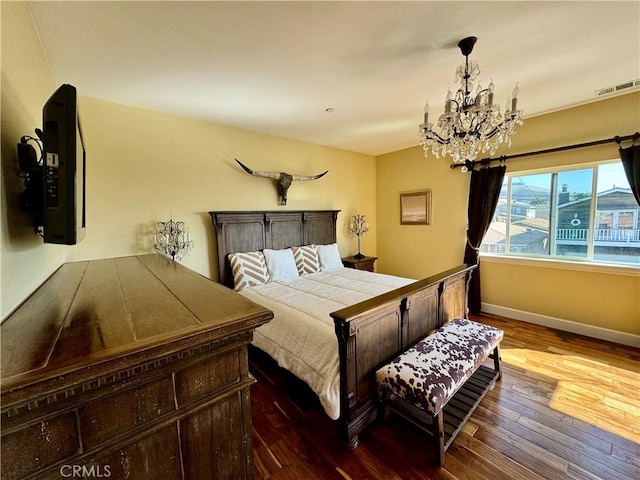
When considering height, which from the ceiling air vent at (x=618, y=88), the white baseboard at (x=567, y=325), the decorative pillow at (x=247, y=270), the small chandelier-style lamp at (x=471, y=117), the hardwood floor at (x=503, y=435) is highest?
the ceiling air vent at (x=618, y=88)

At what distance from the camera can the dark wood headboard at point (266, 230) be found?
124 inches

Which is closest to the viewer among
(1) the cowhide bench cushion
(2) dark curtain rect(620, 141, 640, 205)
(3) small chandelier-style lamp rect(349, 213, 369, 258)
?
(1) the cowhide bench cushion

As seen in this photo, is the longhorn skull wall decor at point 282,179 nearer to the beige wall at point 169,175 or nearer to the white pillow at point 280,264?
the beige wall at point 169,175

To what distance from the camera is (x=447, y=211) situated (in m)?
4.04

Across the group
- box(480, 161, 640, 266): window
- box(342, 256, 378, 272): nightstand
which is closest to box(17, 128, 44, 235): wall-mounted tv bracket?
box(342, 256, 378, 272): nightstand

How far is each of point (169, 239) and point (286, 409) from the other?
2.04 meters

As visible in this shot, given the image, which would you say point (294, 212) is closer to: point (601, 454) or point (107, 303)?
point (107, 303)

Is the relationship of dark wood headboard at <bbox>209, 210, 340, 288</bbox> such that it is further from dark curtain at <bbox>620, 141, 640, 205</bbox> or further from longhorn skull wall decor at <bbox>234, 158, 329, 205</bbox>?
dark curtain at <bbox>620, 141, 640, 205</bbox>

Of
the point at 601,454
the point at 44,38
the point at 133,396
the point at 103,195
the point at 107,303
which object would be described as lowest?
the point at 601,454

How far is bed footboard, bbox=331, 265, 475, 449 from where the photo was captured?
1585 mm

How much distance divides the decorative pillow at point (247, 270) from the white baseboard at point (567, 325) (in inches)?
125

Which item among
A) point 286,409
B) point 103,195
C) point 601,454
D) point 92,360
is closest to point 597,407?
point 601,454

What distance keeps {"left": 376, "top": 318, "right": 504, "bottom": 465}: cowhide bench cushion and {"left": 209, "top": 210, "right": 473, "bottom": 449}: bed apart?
170 mm

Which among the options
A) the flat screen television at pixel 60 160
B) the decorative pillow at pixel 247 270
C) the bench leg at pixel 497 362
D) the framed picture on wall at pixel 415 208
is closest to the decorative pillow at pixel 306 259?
the decorative pillow at pixel 247 270
